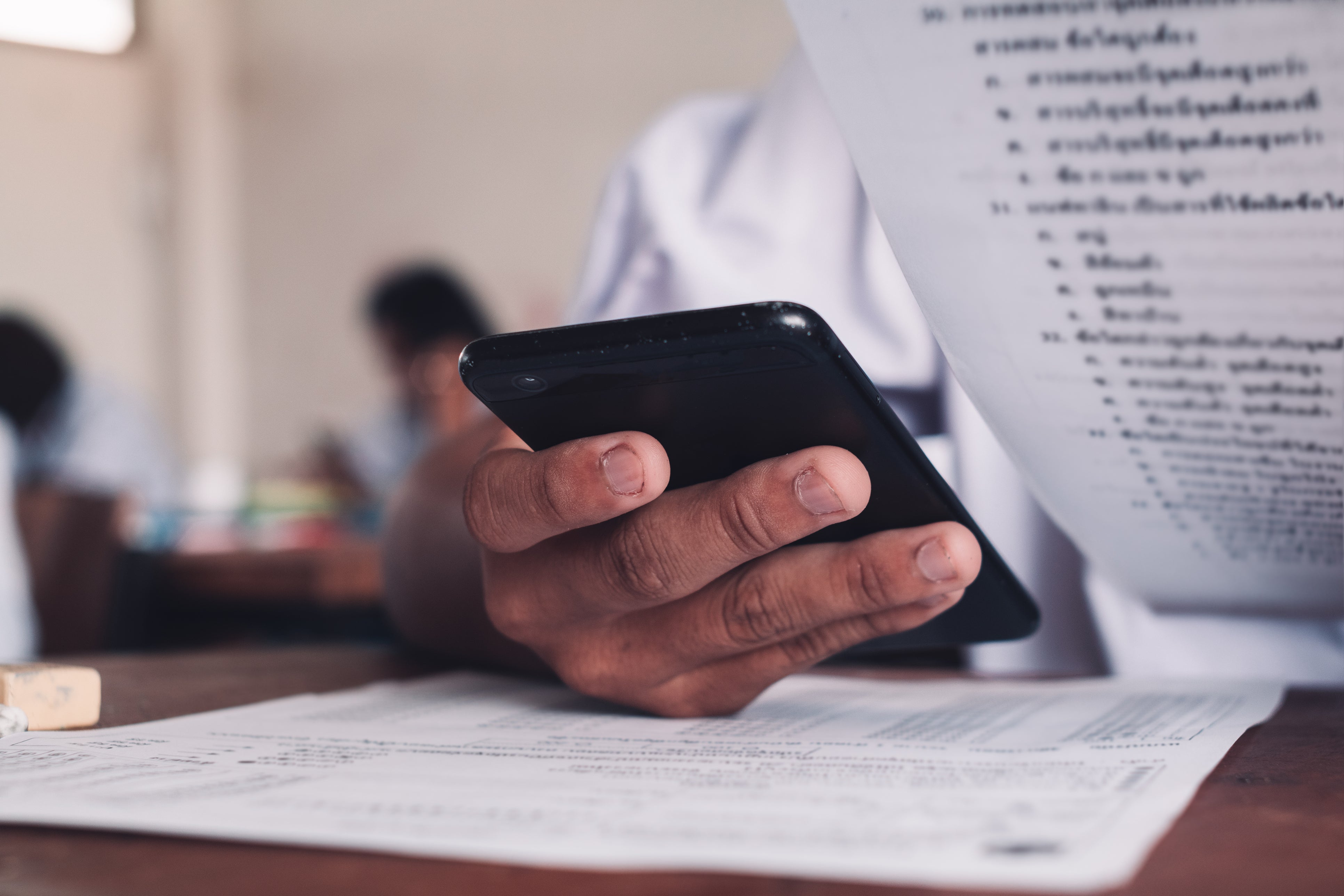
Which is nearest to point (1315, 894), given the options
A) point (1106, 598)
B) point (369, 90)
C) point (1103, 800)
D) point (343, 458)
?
point (1103, 800)

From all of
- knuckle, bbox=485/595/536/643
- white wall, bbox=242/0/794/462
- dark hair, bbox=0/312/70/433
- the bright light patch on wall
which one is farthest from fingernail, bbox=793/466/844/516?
the bright light patch on wall

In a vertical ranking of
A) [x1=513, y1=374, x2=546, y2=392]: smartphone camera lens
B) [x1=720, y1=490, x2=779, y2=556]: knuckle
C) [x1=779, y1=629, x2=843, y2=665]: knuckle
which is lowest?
[x1=779, y1=629, x2=843, y2=665]: knuckle

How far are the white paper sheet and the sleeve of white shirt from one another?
3.31ft

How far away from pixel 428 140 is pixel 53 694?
A: 3.50 meters

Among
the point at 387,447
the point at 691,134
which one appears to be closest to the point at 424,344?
the point at 387,447

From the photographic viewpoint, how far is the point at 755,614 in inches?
12.2

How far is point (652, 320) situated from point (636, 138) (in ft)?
1.23

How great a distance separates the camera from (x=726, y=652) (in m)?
0.32

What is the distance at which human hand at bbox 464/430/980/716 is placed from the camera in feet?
0.90

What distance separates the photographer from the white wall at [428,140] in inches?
132

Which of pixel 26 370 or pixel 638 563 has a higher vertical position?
pixel 638 563

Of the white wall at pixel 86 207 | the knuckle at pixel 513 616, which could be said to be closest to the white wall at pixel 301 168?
the white wall at pixel 86 207

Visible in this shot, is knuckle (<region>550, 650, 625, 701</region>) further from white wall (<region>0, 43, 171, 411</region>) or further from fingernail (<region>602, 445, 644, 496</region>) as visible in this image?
white wall (<region>0, 43, 171, 411</region>)

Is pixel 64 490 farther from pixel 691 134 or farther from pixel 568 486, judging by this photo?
pixel 568 486
